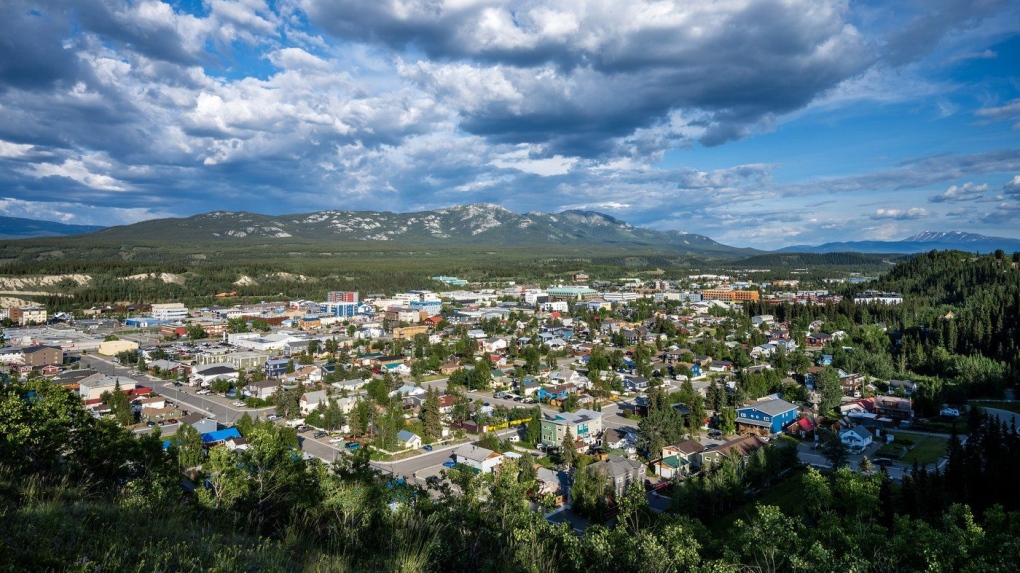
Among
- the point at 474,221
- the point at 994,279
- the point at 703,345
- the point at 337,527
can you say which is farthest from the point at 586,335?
the point at 474,221

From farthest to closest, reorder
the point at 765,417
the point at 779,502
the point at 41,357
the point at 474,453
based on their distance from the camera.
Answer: the point at 41,357 < the point at 765,417 < the point at 474,453 < the point at 779,502

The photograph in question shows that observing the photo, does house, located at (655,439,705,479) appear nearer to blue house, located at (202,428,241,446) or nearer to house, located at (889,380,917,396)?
house, located at (889,380,917,396)

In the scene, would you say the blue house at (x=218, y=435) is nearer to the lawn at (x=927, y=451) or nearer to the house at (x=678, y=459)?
the house at (x=678, y=459)

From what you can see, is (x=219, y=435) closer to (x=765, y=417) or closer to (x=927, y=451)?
(x=765, y=417)

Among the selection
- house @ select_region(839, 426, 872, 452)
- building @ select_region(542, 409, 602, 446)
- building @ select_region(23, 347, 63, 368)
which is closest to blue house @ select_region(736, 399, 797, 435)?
house @ select_region(839, 426, 872, 452)

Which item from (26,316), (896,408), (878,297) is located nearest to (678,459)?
(896,408)

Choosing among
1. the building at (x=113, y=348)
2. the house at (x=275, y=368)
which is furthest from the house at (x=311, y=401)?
the building at (x=113, y=348)

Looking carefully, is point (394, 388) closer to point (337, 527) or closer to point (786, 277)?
point (337, 527)
